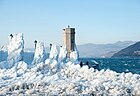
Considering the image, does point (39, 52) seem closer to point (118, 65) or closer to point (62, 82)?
point (62, 82)

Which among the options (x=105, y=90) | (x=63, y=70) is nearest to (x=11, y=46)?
(x=63, y=70)

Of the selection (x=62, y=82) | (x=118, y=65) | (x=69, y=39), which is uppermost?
(x=69, y=39)

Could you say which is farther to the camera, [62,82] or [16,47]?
[16,47]

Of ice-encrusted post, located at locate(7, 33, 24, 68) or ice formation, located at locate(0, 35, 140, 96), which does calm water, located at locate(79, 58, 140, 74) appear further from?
ice formation, located at locate(0, 35, 140, 96)

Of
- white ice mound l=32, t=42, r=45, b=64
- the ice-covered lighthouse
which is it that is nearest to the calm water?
the ice-covered lighthouse

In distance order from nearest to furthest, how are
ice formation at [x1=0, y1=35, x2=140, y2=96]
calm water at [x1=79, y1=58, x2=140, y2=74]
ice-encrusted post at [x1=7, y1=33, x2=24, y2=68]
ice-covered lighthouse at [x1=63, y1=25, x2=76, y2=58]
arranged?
ice formation at [x1=0, y1=35, x2=140, y2=96]
ice-encrusted post at [x1=7, y1=33, x2=24, y2=68]
ice-covered lighthouse at [x1=63, y1=25, x2=76, y2=58]
calm water at [x1=79, y1=58, x2=140, y2=74]

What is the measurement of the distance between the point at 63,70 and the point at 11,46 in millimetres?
3818

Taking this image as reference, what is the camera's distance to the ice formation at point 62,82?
17.5m

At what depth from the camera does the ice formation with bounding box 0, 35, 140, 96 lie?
17.5 meters

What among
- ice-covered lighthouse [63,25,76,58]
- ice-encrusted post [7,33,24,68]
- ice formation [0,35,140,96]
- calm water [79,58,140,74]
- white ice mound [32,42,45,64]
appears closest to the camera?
ice formation [0,35,140,96]

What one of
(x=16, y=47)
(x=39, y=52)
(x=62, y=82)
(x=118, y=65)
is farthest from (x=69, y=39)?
(x=118, y=65)

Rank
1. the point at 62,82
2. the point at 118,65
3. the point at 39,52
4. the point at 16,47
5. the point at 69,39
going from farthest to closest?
the point at 118,65, the point at 69,39, the point at 39,52, the point at 16,47, the point at 62,82

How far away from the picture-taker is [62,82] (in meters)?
18.9

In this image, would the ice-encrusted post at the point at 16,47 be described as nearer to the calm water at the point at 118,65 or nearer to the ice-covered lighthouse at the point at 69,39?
the ice-covered lighthouse at the point at 69,39
